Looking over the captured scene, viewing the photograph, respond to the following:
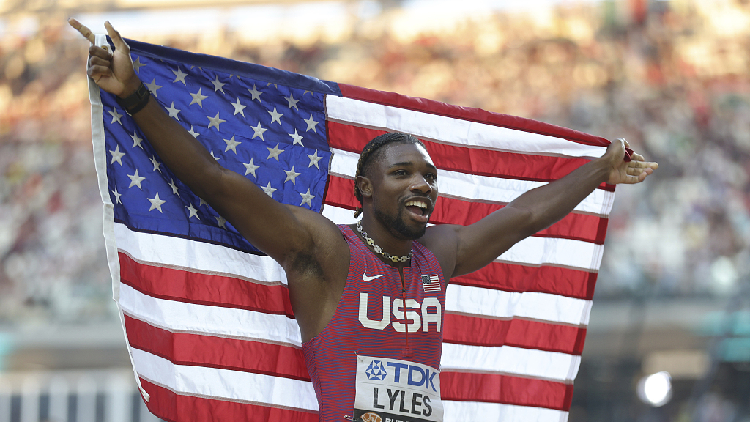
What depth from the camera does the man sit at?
279 cm

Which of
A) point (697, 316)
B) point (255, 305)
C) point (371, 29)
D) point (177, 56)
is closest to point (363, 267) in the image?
point (255, 305)

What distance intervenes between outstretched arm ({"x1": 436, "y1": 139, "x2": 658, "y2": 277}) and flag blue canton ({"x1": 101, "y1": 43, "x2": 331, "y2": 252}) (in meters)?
0.73

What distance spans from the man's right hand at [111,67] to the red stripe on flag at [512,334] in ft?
6.51

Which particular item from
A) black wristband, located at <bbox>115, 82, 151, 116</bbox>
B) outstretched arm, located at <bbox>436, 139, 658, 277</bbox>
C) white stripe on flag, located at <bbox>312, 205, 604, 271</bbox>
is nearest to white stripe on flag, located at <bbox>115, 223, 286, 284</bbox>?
black wristband, located at <bbox>115, 82, 151, 116</bbox>

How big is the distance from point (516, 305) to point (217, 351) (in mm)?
1585

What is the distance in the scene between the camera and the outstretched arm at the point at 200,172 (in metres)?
2.76

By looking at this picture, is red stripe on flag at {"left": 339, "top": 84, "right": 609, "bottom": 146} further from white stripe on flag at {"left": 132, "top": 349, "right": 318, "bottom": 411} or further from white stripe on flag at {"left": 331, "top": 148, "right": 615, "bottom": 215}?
white stripe on flag at {"left": 132, "top": 349, "right": 318, "bottom": 411}

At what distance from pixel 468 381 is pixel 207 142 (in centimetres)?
174

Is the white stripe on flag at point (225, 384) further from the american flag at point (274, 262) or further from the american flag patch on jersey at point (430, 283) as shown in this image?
the american flag patch on jersey at point (430, 283)

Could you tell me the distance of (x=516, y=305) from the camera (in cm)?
420

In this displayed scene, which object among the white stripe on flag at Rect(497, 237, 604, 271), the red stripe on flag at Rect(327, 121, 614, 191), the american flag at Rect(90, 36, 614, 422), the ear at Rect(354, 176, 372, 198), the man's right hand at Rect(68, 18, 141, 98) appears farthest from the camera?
the white stripe on flag at Rect(497, 237, 604, 271)

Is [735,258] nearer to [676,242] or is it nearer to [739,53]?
[676,242]

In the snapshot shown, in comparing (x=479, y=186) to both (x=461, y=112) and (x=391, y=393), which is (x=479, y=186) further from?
(x=391, y=393)

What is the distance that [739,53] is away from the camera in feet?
50.6
